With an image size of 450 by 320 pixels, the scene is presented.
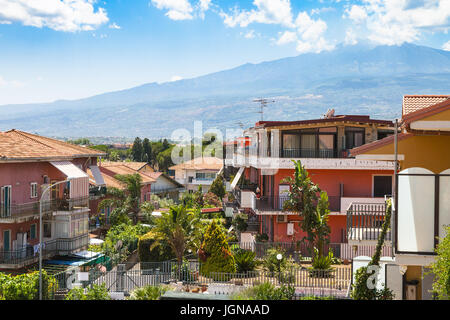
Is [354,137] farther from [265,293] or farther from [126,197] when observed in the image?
[126,197]

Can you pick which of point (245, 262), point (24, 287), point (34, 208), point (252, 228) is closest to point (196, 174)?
point (252, 228)

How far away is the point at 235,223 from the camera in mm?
40656

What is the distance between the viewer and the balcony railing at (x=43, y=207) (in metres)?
30.9

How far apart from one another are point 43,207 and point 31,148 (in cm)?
354

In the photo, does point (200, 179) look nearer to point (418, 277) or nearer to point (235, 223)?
point (235, 223)

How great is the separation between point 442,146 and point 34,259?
24392 mm

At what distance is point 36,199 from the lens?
33.8 meters

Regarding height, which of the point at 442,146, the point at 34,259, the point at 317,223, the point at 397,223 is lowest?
the point at 34,259

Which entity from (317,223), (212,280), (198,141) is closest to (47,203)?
(212,280)

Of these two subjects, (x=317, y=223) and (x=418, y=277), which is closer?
(x=418, y=277)

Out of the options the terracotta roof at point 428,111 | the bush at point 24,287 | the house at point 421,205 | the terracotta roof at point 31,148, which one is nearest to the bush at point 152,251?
the terracotta roof at point 31,148

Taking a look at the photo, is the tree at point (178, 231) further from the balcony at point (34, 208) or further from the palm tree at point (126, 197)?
the palm tree at point (126, 197)

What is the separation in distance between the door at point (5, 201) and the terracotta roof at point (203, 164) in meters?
70.1

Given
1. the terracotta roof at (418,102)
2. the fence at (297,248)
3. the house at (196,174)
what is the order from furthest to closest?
the house at (196,174)
the fence at (297,248)
the terracotta roof at (418,102)
